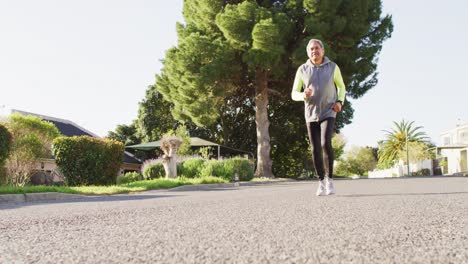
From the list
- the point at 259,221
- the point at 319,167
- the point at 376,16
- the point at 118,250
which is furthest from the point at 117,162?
the point at 376,16

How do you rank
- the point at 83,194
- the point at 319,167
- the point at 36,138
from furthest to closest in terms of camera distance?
1. the point at 36,138
2. the point at 83,194
3. the point at 319,167

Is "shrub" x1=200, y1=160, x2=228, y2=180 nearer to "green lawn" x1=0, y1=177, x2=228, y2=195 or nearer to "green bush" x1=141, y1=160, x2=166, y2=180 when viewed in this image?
"green bush" x1=141, y1=160, x2=166, y2=180

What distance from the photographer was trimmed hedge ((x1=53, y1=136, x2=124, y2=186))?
1644 cm

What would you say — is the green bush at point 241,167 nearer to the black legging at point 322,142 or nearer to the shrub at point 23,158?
the shrub at point 23,158

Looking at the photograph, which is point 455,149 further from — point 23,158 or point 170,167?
point 23,158

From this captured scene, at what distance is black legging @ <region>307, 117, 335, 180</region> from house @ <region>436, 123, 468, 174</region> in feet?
172

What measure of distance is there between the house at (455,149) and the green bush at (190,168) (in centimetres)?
4068

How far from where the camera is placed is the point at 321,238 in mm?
3258

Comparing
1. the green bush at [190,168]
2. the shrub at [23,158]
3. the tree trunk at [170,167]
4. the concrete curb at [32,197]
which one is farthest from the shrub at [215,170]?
the concrete curb at [32,197]

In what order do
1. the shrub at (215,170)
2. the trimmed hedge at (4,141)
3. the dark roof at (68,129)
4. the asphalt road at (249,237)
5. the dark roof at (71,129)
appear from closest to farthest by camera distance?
the asphalt road at (249,237) < the trimmed hedge at (4,141) < the shrub at (215,170) < the dark roof at (68,129) < the dark roof at (71,129)

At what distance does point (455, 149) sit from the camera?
69375 mm

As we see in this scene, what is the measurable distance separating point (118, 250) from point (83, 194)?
9.61 m

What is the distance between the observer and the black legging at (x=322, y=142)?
7.57 meters

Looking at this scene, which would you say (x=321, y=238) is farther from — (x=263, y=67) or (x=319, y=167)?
(x=263, y=67)
